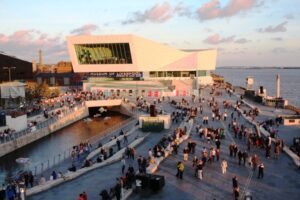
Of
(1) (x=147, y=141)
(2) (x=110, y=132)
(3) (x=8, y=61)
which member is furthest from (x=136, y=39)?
(1) (x=147, y=141)

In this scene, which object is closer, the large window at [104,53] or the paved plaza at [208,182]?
the paved plaza at [208,182]

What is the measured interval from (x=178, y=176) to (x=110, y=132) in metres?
19.5

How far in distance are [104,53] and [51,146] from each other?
38616 mm

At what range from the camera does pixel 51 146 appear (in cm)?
3453

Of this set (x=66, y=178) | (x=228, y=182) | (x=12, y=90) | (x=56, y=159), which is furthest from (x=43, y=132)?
(x=228, y=182)

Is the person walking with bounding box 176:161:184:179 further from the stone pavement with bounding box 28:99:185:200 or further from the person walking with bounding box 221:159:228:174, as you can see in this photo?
the stone pavement with bounding box 28:99:185:200

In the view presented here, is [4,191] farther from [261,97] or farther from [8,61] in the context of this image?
[8,61]

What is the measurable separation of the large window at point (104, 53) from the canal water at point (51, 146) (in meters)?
21.0

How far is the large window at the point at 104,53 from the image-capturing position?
69.1 m

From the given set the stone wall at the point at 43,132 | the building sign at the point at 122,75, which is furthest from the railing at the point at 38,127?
the building sign at the point at 122,75

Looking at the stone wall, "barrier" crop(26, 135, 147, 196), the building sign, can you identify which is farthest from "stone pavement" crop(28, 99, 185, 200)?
the building sign

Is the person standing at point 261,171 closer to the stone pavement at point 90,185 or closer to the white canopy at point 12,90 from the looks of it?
the stone pavement at point 90,185

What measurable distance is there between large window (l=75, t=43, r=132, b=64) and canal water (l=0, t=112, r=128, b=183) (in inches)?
825

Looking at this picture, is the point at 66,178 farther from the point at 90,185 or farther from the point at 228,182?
the point at 228,182
